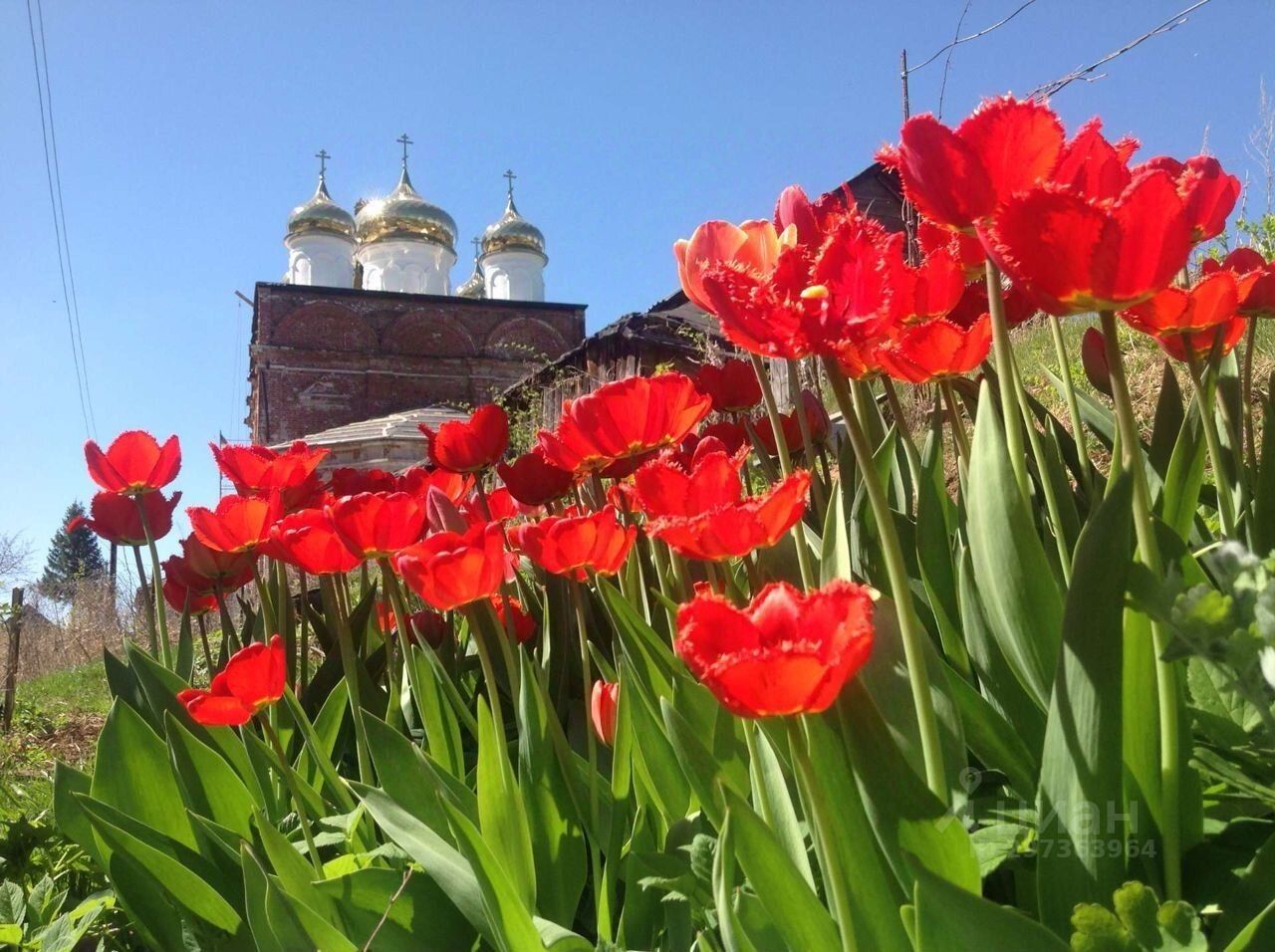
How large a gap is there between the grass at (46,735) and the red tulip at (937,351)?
1985mm

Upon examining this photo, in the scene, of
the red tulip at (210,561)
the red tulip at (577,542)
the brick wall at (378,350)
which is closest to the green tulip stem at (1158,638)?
the red tulip at (577,542)

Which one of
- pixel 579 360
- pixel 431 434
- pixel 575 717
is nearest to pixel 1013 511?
pixel 575 717

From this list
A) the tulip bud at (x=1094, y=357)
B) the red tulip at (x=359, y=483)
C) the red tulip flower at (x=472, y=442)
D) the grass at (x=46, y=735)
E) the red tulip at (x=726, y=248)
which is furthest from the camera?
the grass at (x=46, y=735)

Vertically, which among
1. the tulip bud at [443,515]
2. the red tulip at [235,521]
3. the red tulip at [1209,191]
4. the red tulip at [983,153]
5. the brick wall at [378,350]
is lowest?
the tulip bud at [443,515]

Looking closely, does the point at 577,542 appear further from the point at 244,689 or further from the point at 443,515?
the point at 244,689

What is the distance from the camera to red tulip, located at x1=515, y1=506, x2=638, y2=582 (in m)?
1.06

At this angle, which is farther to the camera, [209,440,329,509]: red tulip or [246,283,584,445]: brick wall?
[246,283,584,445]: brick wall

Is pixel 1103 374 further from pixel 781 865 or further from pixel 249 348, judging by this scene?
pixel 249 348

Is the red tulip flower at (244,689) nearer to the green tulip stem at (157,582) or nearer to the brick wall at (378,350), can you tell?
the green tulip stem at (157,582)

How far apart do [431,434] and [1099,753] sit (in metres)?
1.17

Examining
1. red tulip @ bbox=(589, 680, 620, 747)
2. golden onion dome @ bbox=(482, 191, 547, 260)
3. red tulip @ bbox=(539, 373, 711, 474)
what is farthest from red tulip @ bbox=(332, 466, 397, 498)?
golden onion dome @ bbox=(482, 191, 547, 260)

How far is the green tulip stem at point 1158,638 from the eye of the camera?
588 mm

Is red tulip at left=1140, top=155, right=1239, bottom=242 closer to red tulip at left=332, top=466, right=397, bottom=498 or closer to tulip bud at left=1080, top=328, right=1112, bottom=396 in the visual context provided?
tulip bud at left=1080, top=328, right=1112, bottom=396

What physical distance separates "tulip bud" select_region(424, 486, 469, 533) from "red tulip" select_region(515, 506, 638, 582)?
0.14m
